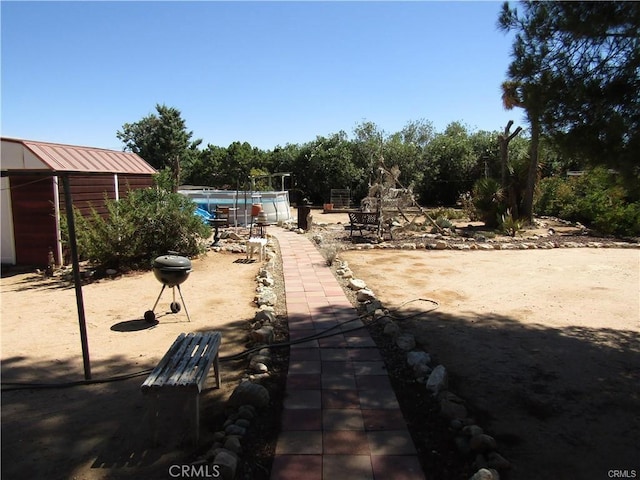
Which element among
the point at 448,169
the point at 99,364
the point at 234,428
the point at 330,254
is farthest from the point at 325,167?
the point at 234,428

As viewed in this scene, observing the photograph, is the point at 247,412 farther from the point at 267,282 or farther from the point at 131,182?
the point at 131,182

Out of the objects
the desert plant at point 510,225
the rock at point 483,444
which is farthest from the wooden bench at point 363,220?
the rock at point 483,444

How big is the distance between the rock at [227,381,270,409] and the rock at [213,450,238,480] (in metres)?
0.68

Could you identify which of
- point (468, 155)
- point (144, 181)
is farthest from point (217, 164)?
point (144, 181)

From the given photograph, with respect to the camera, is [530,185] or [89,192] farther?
[530,185]

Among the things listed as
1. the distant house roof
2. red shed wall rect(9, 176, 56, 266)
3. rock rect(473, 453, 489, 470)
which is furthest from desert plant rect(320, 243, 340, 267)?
rock rect(473, 453, 489, 470)

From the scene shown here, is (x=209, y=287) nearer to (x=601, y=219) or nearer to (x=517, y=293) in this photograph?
(x=517, y=293)

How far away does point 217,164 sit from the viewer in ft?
116

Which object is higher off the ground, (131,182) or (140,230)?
(131,182)

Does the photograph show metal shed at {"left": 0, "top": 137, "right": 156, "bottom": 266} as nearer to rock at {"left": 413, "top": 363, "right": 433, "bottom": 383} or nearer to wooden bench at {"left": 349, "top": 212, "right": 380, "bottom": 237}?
wooden bench at {"left": 349, "top": 212, "right": 380, "bottom": 237}

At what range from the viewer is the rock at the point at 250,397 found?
3.21 m

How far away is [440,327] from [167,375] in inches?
134

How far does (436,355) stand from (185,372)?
8.34 feet

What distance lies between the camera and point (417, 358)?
13.2ft
